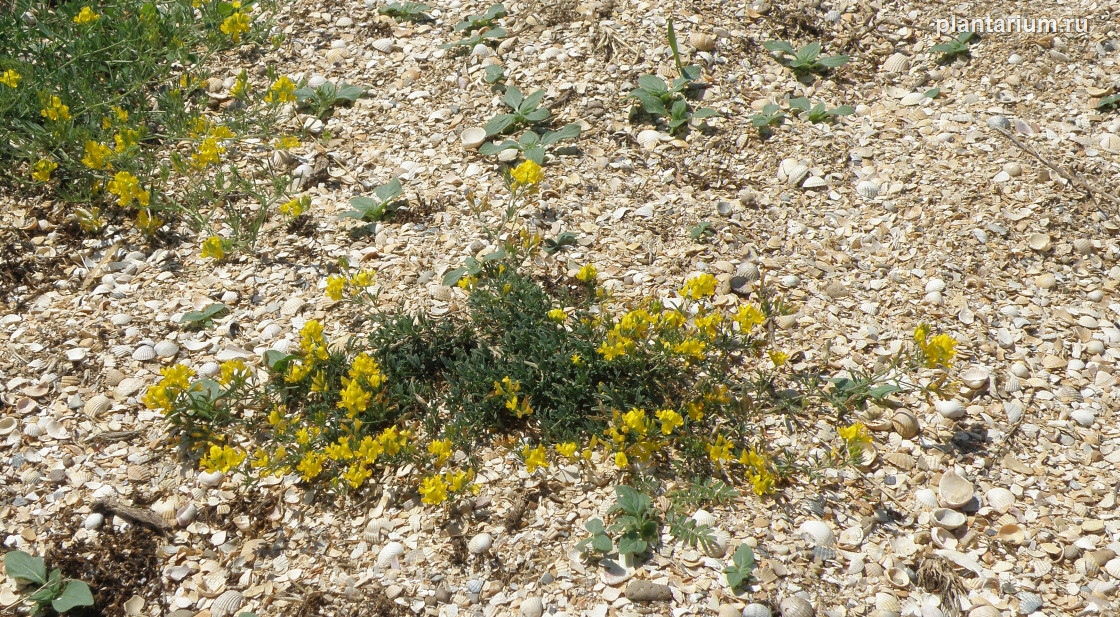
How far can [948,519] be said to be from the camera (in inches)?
124

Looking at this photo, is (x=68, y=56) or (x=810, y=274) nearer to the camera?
(x=810, y=274)

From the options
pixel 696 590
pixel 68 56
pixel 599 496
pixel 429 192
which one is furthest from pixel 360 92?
pixel 696 590

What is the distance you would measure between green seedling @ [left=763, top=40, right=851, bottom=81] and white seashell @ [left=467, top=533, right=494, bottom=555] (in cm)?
308

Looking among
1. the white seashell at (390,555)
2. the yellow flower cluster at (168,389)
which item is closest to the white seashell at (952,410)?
the white seashell at (390,555)

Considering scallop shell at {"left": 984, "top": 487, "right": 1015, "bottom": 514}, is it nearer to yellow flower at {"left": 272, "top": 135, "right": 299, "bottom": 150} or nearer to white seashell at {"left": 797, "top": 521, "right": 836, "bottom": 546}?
white seashell at {"left": 797, "top": 521, "right": 836, "bottom": 546}

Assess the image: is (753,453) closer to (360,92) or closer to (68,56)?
(360,92)

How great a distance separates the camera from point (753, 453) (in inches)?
128

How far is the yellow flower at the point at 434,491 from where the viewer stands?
10.2 ft

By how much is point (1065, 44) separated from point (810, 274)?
228 cm

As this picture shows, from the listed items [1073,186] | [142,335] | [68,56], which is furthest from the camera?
[68,56]

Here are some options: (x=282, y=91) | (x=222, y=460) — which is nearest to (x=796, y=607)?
(x=222, y=460)

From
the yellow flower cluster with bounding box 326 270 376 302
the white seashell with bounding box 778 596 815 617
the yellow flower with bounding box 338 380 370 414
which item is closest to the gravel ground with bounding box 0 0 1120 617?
the white seashell with bounding box 778 596 815 617

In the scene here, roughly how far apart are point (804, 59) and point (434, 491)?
3.13 metres

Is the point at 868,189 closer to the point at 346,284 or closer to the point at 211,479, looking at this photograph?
the point at 346,284
